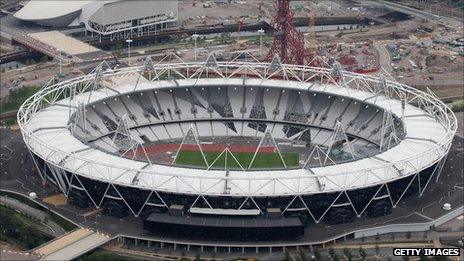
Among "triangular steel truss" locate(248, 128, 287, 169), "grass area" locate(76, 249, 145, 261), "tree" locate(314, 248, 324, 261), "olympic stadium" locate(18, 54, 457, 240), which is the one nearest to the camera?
"grass area" locate(76, 249, 145, 261)

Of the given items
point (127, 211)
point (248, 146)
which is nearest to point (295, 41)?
point (248, 146)

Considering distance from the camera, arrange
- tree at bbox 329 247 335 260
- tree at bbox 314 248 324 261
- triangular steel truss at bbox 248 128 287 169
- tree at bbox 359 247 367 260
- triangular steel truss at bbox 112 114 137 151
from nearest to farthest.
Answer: tree at bbox 314 248 324 261
tree at bbox 329 247 335 260
tree at bbox 359 247 367 260
triangular steel truss at bbox 248 128 287 169
triangular steel truss at bbox 112 114 137 151

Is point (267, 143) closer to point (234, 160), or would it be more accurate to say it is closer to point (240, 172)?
point (234, 160)

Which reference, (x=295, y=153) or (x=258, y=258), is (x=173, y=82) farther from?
(x=258, y=258)

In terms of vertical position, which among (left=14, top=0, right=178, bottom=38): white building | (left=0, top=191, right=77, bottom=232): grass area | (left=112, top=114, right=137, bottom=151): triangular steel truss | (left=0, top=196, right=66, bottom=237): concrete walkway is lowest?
(left=0, top=196, right=66, bottom=237): concrete walkway

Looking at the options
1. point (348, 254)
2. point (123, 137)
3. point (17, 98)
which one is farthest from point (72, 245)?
point (17, 98)

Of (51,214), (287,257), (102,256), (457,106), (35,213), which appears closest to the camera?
(102,256)

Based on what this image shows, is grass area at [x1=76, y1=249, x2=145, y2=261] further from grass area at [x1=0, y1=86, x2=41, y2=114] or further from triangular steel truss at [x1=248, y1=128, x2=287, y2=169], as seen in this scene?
grass area at [x1=0, y1=86, x2=41, y2=114]

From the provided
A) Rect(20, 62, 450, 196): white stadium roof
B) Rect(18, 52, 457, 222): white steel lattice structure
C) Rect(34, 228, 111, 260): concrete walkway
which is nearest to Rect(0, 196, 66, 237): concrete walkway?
Rect(34, 228, 111, 260): concrete walkway
